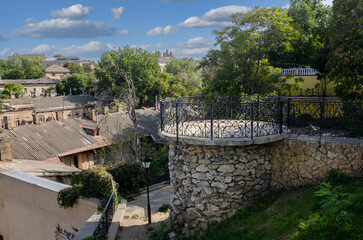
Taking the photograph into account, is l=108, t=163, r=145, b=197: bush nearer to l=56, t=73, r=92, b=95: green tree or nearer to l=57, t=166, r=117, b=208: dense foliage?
l=57, t=166, r=117, b=208: dense foliage

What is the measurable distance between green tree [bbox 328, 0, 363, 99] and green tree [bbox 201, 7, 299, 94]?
359 centimetres

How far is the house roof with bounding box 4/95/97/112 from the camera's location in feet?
126

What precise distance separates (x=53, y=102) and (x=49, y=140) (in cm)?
2153

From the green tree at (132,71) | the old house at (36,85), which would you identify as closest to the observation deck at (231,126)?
the green tree at (132,71)

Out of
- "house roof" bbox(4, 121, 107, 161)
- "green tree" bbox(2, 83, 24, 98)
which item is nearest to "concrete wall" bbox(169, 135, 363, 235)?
"house roof" bbox(4, 121, 107, 161)

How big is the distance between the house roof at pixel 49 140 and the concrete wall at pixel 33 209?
7.62m

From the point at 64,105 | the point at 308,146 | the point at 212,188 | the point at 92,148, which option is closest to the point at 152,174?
the point at 92,148

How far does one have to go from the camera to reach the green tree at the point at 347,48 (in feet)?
30.9

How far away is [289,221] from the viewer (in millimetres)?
5906

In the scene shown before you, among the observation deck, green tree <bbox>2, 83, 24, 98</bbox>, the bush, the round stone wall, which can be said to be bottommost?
the bush

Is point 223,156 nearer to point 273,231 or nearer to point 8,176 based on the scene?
point 273,231

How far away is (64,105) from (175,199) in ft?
A: 126

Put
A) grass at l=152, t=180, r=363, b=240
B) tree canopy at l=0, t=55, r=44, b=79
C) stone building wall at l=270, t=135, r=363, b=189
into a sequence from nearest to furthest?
1. grass at l=152, t=180, r=363, b=240
2. stone building wall at l=270, t=135, r=363, b=189
3. tree canopy at l=0, t=55, r=44, b=79

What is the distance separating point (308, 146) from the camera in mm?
7129
